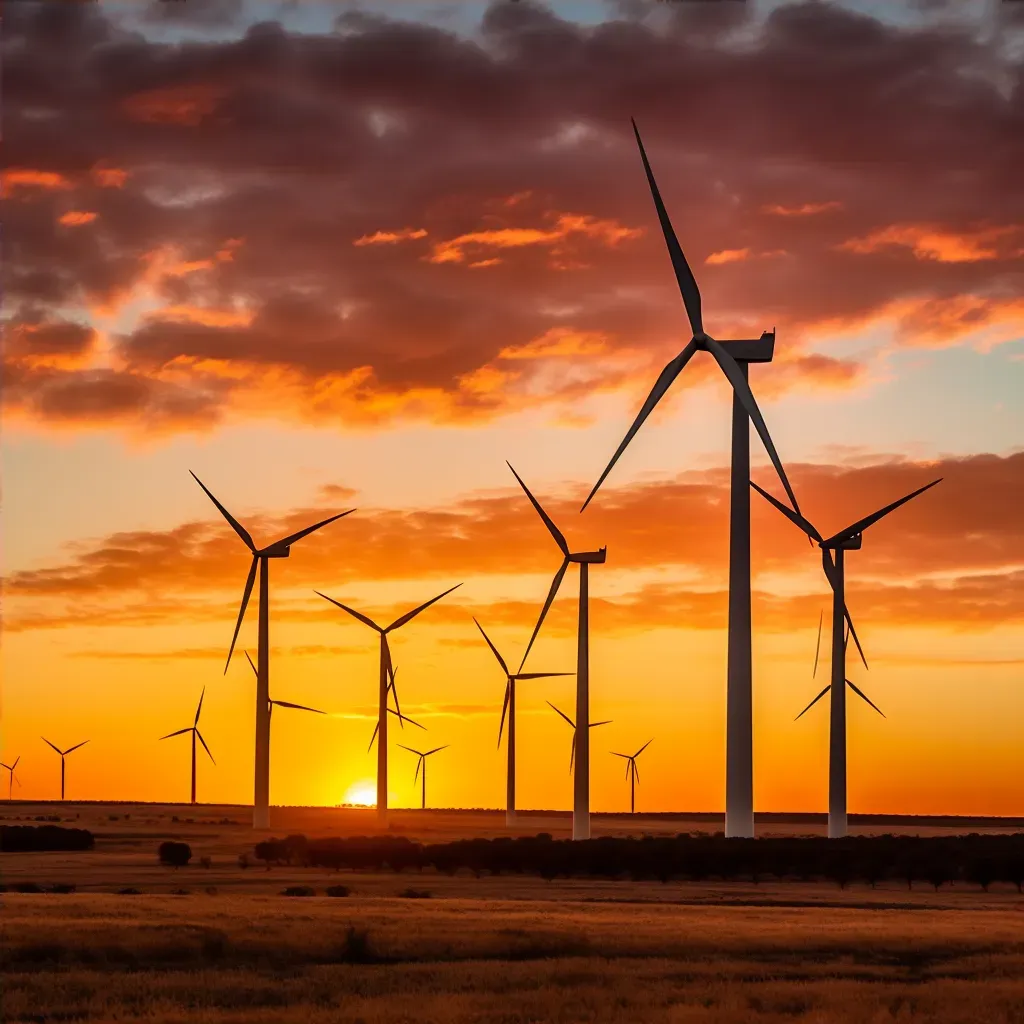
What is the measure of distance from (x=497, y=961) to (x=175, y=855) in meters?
58.1

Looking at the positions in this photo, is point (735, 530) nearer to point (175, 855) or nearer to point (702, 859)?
point (702, 859)

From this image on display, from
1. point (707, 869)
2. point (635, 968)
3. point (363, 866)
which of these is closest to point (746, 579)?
point (707, 869)

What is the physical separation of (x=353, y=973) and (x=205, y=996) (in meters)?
4.63

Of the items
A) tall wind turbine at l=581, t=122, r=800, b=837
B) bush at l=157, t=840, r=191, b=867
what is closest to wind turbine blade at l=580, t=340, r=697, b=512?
tall wind turbine at l=581, t=122, r=800, b=837

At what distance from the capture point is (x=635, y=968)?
43.6 m

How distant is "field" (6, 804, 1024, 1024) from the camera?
37.4m

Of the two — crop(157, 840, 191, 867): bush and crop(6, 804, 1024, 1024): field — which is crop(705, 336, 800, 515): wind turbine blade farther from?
crop(157, 840, 191, 867): bush

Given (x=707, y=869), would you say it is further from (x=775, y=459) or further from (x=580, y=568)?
(x=580, y=568)

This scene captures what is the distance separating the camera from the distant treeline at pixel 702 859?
295 feet

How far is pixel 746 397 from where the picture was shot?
287 ft

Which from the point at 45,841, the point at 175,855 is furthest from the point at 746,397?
the point at 45,841

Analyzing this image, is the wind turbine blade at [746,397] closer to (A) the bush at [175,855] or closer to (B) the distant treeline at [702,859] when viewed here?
(B) the distant treeline at [702,859]

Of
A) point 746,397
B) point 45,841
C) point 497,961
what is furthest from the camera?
point 45,841

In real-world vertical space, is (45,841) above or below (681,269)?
below
